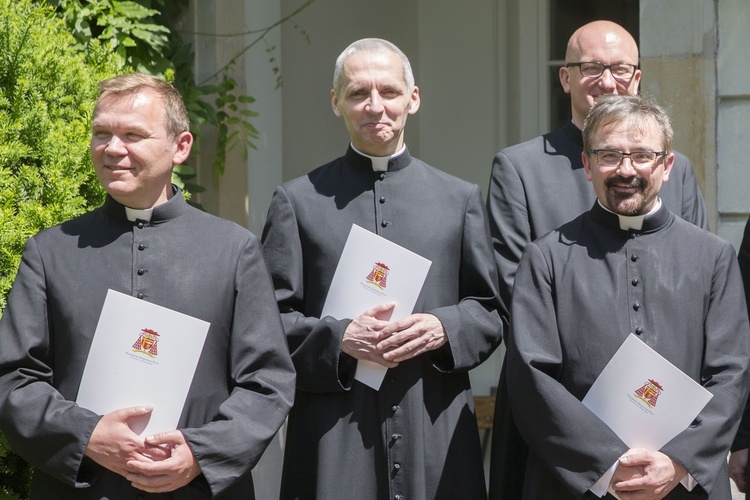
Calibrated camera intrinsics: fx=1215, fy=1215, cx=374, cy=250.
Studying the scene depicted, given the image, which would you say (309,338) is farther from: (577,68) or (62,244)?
(577,68)

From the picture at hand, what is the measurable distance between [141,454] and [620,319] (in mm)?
1422

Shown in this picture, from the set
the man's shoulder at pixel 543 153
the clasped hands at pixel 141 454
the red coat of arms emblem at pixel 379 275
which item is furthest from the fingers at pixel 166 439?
the man's shoulder at pixel 543 153

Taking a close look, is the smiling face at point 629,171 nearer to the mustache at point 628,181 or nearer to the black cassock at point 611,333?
the mustache at point 628,181

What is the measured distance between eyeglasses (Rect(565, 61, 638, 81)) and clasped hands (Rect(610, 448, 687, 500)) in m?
1.45

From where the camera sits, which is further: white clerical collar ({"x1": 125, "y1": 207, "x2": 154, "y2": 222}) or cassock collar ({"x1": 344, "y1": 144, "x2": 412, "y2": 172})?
Result: cassock collar ({"x1": 344, "y1": 144, "x2": 412, "y2": 172})

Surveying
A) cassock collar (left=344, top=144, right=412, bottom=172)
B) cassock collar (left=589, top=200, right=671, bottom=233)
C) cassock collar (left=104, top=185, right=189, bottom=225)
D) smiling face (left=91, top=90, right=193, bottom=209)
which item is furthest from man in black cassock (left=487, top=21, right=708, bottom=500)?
smiling face (left=91, top=90, right=193, bottom=209)

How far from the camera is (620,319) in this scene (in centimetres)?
356

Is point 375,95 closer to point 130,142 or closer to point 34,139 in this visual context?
point 130,142

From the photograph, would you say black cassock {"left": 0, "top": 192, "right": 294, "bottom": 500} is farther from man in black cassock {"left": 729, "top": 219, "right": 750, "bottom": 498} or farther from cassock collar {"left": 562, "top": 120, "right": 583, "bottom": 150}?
man in black cassock {"left": 729, "top": 219, "right": 750, "bottom": 498}

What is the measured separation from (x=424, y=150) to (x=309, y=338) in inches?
152

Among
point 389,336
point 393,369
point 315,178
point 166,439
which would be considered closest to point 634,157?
point 389,336

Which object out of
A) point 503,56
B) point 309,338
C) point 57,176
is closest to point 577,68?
point 309,338

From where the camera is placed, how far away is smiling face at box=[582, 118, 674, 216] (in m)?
3.54

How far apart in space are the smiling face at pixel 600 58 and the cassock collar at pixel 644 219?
0.64m
